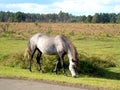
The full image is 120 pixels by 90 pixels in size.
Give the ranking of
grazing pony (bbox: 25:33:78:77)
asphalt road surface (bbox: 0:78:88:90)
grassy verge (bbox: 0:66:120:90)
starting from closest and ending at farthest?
1. asphalt road surface (bbox: 0:78:88:90)
2. grassy verge (bbox: 0:66:120:90)
3. grazing pony (bbox: 25:33:78:77)

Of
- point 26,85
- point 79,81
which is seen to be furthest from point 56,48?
point 26,85

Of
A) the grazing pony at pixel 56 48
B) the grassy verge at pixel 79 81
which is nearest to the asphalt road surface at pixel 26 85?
the grassy verge at pixel 79 81

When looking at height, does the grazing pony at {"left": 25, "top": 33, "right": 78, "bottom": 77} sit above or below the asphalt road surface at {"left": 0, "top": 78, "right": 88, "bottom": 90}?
above

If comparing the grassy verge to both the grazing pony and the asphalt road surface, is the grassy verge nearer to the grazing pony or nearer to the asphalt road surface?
the asphalt road surface

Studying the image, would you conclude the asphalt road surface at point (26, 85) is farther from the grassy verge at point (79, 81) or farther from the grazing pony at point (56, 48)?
the grazing pony at point (56, 48)

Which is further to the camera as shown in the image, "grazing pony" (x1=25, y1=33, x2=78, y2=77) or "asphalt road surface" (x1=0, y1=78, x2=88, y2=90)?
"grazing pony" (x1=25, y1=33, x2=78, y2=77)

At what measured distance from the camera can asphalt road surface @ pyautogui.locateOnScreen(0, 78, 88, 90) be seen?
1205cm

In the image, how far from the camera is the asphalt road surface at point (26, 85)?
12.0 meters

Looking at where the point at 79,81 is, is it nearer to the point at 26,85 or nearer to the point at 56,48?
the point at 26,85

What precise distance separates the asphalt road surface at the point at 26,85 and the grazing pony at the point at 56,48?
6.59ft

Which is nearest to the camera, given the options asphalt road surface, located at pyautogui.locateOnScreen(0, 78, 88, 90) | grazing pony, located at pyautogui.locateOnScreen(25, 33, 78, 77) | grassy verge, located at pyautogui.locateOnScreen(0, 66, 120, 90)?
asphalt road surface, located at pyautogui.locateOnScreen(0, 78, 88, 90)

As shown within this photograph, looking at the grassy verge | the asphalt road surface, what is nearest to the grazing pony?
the grassy verge

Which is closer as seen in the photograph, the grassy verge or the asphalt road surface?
the asphalt road surface

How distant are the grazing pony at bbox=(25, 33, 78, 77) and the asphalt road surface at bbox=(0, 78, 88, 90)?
2.01 meters
